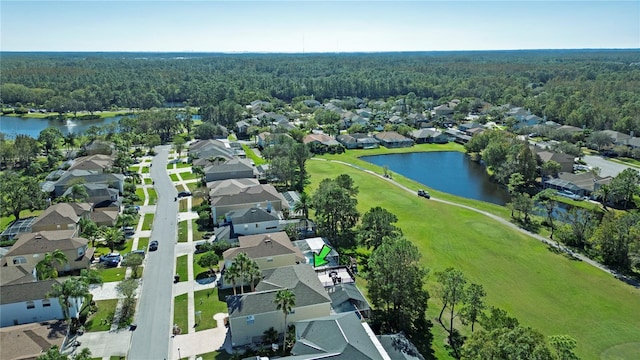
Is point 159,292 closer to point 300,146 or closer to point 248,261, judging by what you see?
point 248,261

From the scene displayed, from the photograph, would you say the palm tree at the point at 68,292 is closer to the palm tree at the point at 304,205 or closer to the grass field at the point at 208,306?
the grass field at the point at 208,306

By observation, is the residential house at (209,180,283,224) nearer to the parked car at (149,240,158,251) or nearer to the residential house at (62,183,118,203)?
the parked car at (149,240,158,251)

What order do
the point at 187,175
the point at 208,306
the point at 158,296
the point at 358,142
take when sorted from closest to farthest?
the point at 208,306
the point at 158,296
the point at 187,175
the point at 358,142

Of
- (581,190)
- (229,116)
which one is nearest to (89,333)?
(581,190)

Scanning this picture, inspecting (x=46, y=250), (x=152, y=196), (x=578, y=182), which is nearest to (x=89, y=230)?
(x=46, y=250)

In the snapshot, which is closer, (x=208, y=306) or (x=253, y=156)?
(x=208, y=306)

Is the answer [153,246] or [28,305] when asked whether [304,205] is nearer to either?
[153,246]

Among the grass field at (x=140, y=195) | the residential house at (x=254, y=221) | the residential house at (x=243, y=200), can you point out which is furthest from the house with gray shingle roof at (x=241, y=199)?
the grass field at (x=140, y=195)
